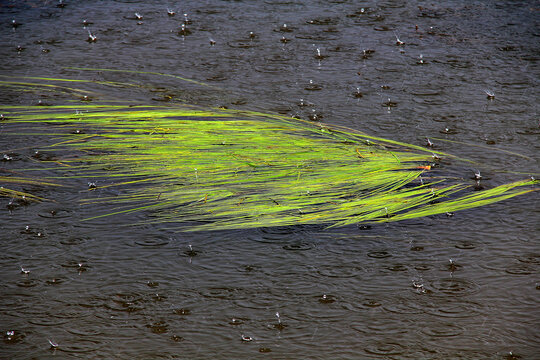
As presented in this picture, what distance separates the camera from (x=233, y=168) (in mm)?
4246

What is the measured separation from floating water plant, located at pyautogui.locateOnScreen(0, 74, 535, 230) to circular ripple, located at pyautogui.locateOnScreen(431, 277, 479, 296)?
2.04 feet

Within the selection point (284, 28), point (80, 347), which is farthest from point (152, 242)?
point (284, 28)

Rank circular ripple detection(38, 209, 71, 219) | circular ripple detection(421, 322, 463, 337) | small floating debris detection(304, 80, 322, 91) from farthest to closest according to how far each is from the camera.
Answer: small floating debris detection(304, 80, 322, 91)
circular ripple detection(38, 209, 71, 219)
circular ripple detection(421, 322, 463, 337)

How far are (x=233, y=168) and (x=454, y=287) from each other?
63.2 inches

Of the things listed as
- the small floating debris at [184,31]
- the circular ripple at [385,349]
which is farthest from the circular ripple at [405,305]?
the small floating debris at [184,31]

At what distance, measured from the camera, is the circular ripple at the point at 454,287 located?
3.18 m

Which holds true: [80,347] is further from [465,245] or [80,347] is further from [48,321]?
[465,245]

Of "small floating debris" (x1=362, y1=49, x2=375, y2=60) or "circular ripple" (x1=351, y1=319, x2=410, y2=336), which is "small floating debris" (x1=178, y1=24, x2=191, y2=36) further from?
"circular ripple" (x1=351, y1=319, x2=410, y2=336)

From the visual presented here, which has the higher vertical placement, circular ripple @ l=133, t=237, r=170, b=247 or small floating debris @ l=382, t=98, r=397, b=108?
small floating debris @ l=382, t=98, r=397, b=108

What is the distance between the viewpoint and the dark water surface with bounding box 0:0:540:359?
2875 mm

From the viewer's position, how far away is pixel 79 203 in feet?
12.7

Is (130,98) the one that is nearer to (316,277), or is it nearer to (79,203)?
(79,203)

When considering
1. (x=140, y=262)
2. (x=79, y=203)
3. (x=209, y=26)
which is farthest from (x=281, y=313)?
(x=209, y=26)

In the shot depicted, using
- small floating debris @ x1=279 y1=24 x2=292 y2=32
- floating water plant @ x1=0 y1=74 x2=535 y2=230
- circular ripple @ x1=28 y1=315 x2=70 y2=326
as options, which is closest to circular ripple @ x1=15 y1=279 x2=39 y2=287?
circular ripple @ x1=28 y1=315 x2=70 y2=326
